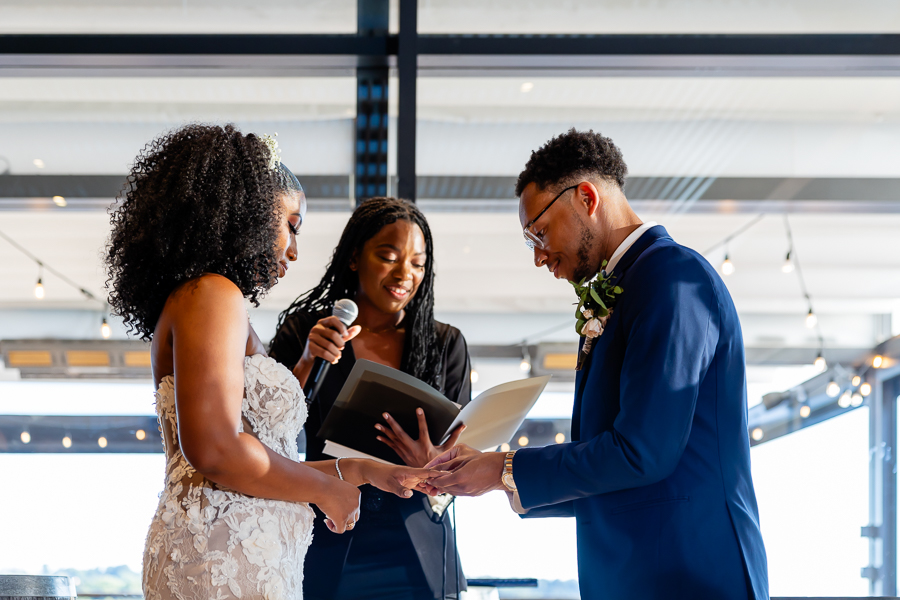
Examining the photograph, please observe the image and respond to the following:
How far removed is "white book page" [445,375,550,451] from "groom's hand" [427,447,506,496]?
0.14 meters

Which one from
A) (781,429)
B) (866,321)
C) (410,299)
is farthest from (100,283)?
(866,321)

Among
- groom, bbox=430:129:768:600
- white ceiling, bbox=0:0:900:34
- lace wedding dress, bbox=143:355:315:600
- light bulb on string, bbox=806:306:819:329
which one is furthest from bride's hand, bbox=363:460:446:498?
white ceiling, bbox=0:0:900:34

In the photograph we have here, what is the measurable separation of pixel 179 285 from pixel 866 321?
303cm

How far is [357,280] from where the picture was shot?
8.51 ft

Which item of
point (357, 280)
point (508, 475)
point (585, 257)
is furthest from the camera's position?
point (357, 280)

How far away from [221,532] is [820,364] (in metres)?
2.81

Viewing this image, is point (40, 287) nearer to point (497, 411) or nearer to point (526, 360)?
point (526, 360)

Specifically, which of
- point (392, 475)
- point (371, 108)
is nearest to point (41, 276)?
point (371, 108)

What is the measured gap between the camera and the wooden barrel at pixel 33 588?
5.31 feet

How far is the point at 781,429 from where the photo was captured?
3289 mm

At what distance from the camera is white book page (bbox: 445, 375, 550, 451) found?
1.80 metres

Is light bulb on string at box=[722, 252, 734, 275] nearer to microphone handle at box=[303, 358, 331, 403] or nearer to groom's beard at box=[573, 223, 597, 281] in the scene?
groom's beard at box=[573, 223, 597, 281]

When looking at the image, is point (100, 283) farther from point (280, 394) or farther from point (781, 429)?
point (781, 429)

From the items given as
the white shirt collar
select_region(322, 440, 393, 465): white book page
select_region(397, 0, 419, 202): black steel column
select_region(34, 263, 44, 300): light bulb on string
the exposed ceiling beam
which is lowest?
select_region(322, 440, 393, 465): white book page
